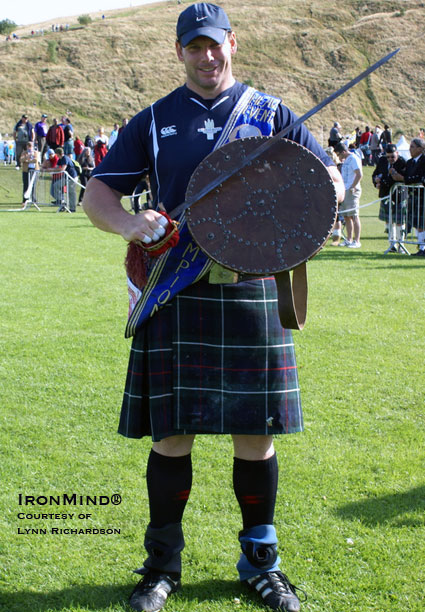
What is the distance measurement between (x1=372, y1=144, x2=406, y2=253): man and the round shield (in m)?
9.87

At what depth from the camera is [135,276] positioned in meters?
2.53

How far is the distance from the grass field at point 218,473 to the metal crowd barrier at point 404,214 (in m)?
4.97

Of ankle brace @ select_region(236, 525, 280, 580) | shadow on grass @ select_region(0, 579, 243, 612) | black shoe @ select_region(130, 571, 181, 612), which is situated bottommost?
shadow on grass @ select_region(0, 579, 243, 612)

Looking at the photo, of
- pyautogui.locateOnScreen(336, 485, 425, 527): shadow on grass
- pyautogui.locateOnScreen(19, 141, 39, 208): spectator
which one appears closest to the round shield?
pyautogui.locateOnScreen(336, 485, 425, 527): shadow on grass

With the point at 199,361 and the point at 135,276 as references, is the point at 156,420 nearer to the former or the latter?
the point at 199,361

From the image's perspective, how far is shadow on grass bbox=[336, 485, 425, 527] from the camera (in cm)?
305

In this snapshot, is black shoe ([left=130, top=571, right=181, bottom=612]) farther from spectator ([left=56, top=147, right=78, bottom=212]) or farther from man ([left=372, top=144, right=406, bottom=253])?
spectator ([left=56, top=147, right=78, bottom=212])

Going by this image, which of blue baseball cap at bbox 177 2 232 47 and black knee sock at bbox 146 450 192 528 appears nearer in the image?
blue baseball cap at bbox 177 2 232 47

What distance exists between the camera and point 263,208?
7.41 ft

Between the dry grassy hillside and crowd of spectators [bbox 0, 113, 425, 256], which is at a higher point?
the dry grassy hillside

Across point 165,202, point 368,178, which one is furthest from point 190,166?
point 368,178

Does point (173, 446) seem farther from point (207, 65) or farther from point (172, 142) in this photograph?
point (207, 65)

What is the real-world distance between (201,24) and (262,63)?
62.5 meters

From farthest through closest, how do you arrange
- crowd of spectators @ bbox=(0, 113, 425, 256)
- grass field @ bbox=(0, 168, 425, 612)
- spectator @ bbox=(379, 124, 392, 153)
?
spectator @ bbox=(379, 124, 392, 153), crowd of spectators @ bbox=(0, 113, 425, 256), grass field @ bbox=(0, 168, 425, 612)
